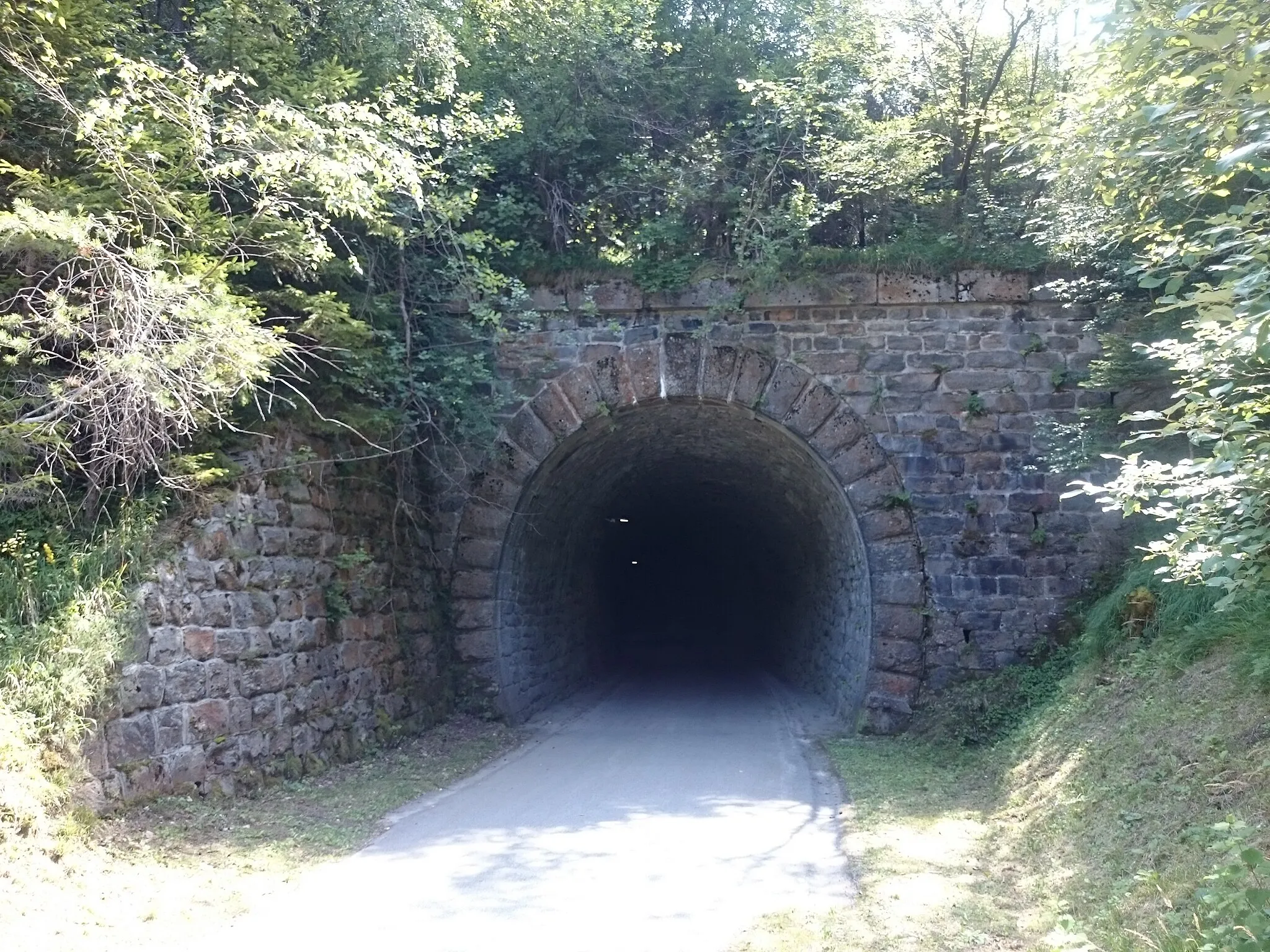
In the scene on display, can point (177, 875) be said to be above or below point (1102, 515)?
below

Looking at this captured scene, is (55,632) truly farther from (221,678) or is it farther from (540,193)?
(540,193)

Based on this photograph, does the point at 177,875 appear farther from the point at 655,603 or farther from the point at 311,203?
the point at 655,603

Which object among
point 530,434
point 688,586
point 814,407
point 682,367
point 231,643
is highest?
point 682,367

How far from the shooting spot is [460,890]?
15.8 feet

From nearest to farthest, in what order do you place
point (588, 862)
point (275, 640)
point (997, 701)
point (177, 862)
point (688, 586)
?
point (177, 862) < point (588, 862) < point (275, 640) < point (997, 701) < point (688, 586)

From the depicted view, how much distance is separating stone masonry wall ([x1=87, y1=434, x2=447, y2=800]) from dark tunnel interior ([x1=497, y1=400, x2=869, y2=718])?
5.15 ft

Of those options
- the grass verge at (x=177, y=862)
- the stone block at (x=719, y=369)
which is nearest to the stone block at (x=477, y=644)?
the grass verge at (x=177, y=862)

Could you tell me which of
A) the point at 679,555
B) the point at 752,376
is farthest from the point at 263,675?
the point at 679,555

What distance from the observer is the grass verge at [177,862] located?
4.04m

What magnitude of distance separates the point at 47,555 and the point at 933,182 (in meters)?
8.87

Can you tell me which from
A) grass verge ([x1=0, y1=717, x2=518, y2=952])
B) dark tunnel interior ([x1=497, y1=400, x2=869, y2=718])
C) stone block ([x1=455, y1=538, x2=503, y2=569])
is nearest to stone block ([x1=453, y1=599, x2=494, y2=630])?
dark tunnel interior ([x1=497, y1=400, x2=869, y2=718])

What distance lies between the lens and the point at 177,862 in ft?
16.1

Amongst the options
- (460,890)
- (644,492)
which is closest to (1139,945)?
(460,890)

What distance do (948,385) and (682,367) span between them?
2.50 meters
